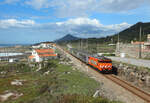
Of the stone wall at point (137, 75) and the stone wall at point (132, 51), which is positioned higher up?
the stone wall at point (132, 51)

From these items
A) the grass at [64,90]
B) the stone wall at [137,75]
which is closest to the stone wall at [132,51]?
the stone wall at [137,75]

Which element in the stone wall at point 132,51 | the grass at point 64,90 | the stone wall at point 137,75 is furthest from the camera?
the stone wall at point 132,51

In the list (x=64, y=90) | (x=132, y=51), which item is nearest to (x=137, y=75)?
(x=64, y=90)

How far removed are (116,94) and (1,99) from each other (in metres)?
25.2

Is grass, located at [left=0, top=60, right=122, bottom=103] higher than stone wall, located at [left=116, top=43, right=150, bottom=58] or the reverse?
the reverse

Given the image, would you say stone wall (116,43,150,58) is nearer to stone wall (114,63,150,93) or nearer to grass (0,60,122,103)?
stone wall (114,63,150,93)

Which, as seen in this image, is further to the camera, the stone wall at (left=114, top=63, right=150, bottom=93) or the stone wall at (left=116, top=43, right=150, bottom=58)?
the stone wall at (left=116, top=43, right=150, bottom=58)

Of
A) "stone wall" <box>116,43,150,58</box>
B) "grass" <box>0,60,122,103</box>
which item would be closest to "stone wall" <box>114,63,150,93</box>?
"grass" <box>0,60,122,103</box>

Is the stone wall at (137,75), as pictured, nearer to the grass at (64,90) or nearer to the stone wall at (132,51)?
the grass at (64,90)

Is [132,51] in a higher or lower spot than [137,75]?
higher

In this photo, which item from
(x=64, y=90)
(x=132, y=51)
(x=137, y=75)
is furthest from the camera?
(x=132, y=51)

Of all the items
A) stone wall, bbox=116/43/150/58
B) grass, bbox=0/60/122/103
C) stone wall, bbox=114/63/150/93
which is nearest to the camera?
grass, bbox=0/60/122/103

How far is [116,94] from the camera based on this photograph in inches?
607

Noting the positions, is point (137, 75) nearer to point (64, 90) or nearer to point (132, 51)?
point (64, 90)
